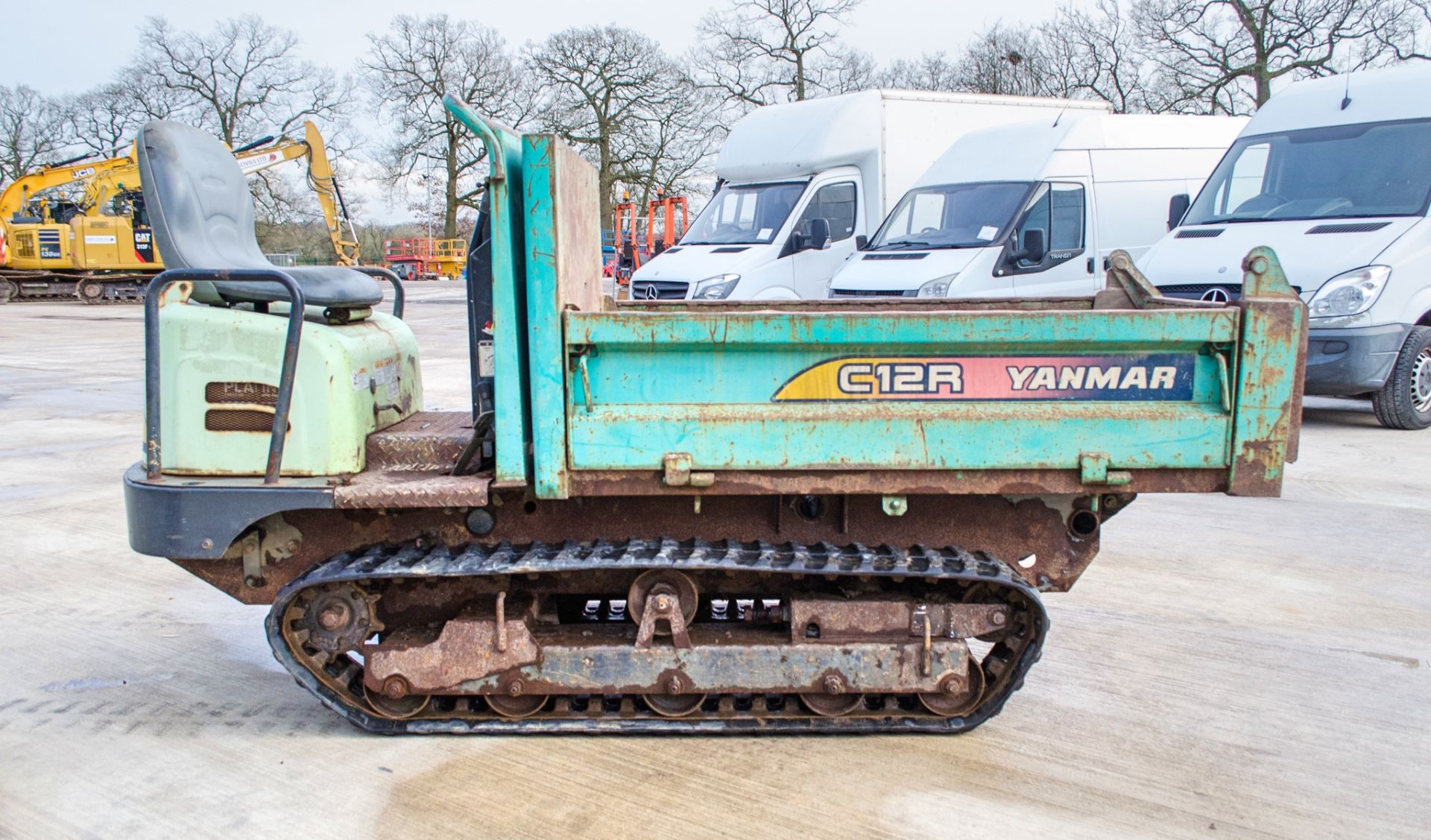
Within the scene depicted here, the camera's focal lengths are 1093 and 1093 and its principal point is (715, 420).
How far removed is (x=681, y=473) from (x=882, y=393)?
0.68 m

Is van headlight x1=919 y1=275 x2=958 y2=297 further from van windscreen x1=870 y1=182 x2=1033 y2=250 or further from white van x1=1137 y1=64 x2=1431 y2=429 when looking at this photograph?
white van x1=1137 y1=64 x2=1431 y2=429

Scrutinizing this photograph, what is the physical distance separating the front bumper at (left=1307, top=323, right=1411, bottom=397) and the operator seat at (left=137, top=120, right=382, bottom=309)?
7.40 metres

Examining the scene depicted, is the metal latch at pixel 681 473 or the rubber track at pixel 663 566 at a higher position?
the metal latch at pixel 681 473

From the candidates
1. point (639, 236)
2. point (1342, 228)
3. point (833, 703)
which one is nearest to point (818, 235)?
point (1342, 228)

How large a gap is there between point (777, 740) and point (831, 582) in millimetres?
559

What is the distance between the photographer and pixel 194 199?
12.5ft

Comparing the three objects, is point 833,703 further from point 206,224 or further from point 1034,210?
point 1034,210

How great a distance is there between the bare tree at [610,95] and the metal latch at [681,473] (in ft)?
109

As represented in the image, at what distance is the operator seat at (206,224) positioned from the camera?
143 inches

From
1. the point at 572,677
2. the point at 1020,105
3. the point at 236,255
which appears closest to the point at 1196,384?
the point at 572,677

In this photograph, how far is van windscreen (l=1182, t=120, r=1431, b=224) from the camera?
868cm

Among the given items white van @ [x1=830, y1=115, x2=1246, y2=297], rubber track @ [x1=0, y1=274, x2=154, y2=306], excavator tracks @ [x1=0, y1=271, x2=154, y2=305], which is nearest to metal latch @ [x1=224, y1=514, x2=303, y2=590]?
white van @ [x1=830, y1=115, x2=1246, y2=297]

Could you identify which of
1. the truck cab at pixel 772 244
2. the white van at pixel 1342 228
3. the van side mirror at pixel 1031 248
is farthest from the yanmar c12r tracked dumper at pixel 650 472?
the truck cab at pixel 772 244

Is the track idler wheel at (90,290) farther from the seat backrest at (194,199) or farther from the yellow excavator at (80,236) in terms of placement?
the seat backrest at (194,199)
